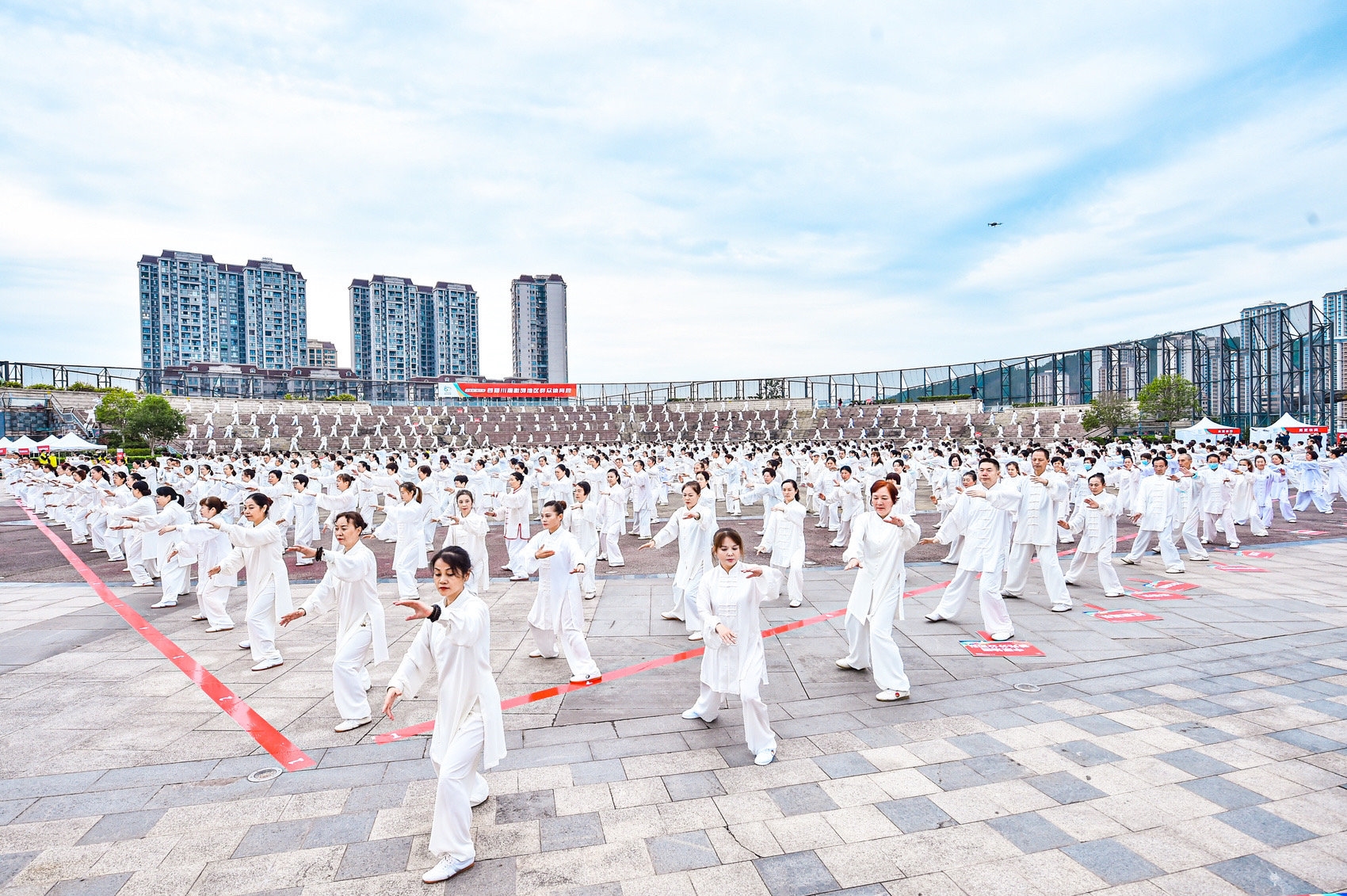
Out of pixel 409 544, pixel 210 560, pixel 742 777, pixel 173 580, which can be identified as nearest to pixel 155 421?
pixel 173 580

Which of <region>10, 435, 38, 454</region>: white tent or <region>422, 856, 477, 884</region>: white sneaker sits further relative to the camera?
<region>10, 435, 38, 454</region>: white tent

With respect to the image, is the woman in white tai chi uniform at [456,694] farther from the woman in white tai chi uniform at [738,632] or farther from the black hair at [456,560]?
the woman in white tai chi uniform at [738,632]

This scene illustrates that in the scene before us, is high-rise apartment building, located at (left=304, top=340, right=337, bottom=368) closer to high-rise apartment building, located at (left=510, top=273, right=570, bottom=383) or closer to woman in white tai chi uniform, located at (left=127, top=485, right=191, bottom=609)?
high-rise apartment building, located at (left=510, top=273, right=570, bottom=383)

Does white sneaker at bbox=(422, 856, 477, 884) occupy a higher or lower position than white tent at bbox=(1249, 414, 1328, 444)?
lower

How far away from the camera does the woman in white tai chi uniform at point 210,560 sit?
717 centimetres

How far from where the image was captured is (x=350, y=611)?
564cm

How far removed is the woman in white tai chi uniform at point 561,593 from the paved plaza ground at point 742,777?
0.99 feet

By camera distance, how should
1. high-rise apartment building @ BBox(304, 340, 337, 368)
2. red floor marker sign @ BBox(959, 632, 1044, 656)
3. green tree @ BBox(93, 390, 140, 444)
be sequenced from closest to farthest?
red floor marker sign @ BBox(959, 632, 1044, 656), green tree @ BBox(93, 390, 140, 444), high-rise apartment building @ BBox(304, 340, 337, 368)

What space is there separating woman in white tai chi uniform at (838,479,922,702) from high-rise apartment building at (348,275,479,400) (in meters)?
107

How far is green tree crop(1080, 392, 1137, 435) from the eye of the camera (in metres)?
37.1

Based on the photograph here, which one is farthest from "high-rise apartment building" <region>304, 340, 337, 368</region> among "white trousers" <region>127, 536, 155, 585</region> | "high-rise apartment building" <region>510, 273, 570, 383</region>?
"white trousers" <region>127, 536, 155, 585</region>

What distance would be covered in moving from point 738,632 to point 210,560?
7903 mm

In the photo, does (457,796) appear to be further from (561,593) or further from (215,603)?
(215,603)

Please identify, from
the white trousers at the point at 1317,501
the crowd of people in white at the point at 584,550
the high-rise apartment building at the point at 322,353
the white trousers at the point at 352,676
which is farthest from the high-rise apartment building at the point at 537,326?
the white trousers at the point at 352,676
